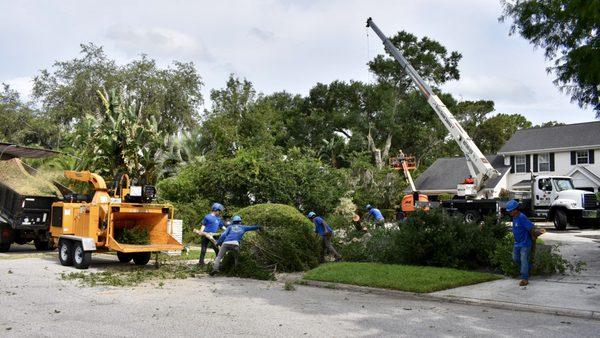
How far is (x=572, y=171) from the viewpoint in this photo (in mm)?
36656

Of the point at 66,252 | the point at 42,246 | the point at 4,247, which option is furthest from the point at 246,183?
the point at 66,252

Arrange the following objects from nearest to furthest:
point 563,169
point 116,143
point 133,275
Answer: point 133,275, point 116,143, point 563,169

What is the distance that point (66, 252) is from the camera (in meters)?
14.3

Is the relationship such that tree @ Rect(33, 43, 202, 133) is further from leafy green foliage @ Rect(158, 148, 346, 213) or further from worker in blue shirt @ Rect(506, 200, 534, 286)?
worker in blue shirt @ Rect(506, 200, 534, 286)

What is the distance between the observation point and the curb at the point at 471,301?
8500 millimetres

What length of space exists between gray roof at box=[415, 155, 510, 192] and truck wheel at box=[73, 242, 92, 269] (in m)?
32.7

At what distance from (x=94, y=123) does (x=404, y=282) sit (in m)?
17.8

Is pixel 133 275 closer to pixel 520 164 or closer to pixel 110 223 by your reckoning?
pixel 110 223

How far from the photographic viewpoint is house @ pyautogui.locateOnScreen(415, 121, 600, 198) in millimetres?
36531

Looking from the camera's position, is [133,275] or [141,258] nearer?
[133,275]

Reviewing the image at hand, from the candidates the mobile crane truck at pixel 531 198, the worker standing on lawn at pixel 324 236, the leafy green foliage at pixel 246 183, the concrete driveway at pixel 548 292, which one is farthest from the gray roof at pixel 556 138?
the worker standing on lawn at pixel 324 236

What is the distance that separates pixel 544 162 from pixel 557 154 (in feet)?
3.67

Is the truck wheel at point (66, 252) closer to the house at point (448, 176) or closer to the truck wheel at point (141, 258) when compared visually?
the truck wheel at point (141, 258)

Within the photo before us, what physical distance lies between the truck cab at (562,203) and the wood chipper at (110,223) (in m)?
20.0
